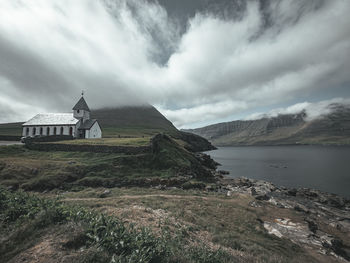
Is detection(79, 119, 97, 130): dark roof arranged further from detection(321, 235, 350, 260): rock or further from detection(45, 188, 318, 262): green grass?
detection(321, 235, 350, 260): rock

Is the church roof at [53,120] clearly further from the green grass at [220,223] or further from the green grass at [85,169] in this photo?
the green grass at [220,223]

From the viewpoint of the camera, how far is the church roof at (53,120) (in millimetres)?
55375

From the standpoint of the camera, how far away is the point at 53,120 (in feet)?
187

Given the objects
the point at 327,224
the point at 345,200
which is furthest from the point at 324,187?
the point at 327,224

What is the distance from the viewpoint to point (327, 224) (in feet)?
61.8

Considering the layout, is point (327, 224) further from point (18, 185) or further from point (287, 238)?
point (18, 185)

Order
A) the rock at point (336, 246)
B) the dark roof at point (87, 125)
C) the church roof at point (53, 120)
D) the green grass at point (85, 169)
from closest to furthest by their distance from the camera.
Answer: the rock at point (336, 246)
the green grass at point (85, 169)
the dark roof at point (87, 125)
the church roof at point (53, 120)

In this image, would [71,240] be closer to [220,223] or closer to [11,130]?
[220,223]

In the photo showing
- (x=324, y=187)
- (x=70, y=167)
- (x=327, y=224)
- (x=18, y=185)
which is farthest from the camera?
(x=324, y=187)

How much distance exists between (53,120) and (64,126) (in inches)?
261

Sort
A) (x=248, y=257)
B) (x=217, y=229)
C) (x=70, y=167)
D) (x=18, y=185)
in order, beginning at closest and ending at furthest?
(x=248, y=257) < (x=217, y=229) < (x=18, y=185) < (x=70, y=167)

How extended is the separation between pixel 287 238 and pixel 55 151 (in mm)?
46267

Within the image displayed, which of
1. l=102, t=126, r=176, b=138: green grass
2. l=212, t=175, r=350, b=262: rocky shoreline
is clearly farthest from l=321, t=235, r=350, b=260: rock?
l=102, t=126, r=176, b=138: green grass

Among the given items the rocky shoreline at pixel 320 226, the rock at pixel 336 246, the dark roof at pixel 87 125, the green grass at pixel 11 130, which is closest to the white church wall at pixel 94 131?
the dark roof at pixel 87 125
